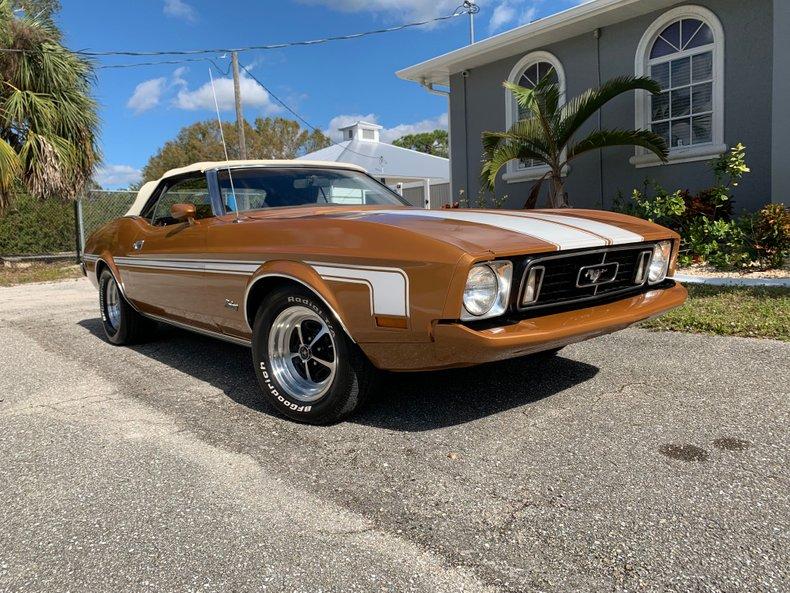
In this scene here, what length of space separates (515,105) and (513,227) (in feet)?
28.6

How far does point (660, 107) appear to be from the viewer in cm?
894

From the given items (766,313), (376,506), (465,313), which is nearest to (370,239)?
(465,313)

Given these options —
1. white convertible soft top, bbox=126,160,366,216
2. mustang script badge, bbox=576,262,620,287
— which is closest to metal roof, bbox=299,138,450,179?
white convertible soft top, bbox=126,160,366,216

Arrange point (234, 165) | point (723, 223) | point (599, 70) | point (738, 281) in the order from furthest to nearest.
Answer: point (599, 70)
point (723, 223)
point (738, 281)
point (234, 165)

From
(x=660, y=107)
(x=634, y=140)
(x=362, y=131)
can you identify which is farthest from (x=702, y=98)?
(x=362, y=131)

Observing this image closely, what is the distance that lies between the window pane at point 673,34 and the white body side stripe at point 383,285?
7995 millimetres

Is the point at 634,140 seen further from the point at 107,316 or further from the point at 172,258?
the point at 107,316

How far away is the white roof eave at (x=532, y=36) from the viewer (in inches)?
344

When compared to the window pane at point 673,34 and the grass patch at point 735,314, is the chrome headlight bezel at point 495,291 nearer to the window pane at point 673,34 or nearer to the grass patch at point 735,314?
the grass patch at point 735,314

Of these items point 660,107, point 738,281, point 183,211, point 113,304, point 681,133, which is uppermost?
point 660,107

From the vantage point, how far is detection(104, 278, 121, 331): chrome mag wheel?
17.0 feet

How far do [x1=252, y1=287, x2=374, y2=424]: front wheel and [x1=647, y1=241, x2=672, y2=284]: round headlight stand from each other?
1.67 meters

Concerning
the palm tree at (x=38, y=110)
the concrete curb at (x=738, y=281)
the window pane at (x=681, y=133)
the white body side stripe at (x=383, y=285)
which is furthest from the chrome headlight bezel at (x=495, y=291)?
the palm tree at (x=38, y=110)

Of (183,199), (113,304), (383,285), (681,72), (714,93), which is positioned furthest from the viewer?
(681,72)
